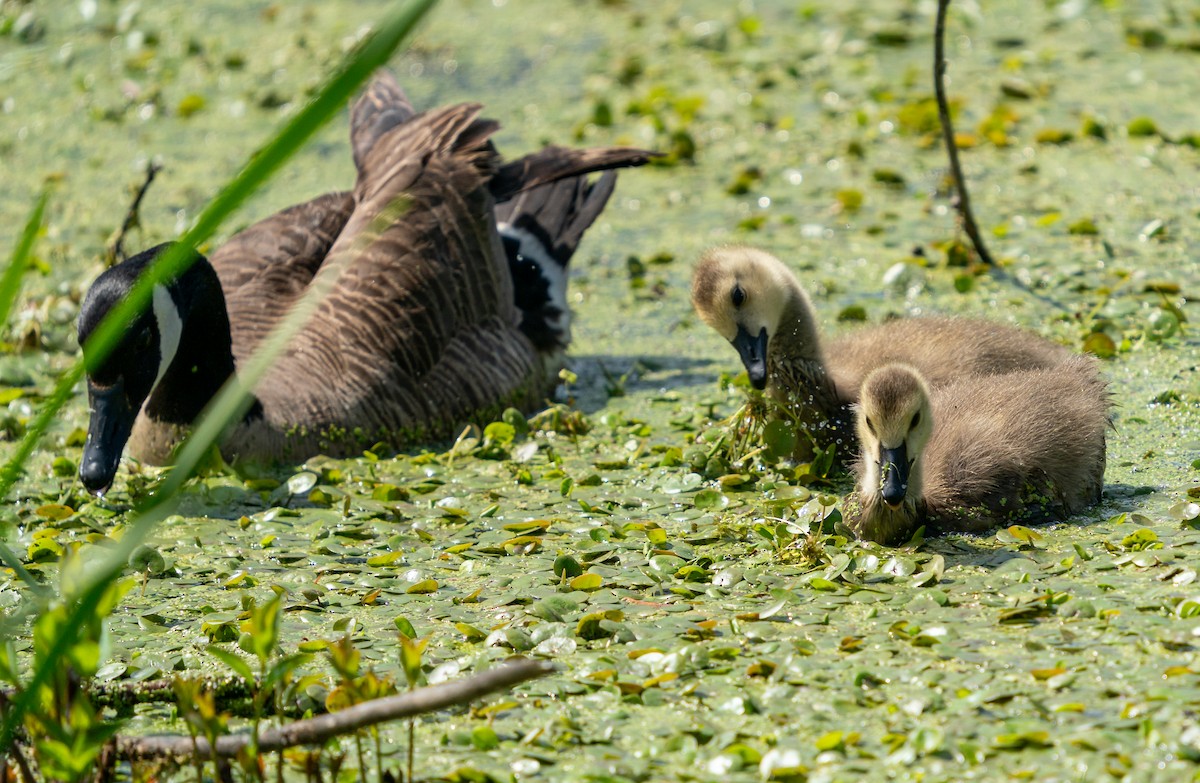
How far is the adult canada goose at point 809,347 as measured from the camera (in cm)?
546

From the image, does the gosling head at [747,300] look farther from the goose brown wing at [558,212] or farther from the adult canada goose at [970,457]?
the goose brown wing at [558,212]

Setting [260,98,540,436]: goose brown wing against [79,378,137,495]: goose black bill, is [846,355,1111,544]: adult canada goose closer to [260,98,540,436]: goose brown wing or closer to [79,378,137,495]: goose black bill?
[260,98,540,436]: goose brown wing

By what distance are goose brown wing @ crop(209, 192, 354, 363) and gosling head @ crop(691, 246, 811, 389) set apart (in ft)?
6.68

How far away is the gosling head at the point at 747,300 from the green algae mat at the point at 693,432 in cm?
37

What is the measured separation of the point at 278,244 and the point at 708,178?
319cm

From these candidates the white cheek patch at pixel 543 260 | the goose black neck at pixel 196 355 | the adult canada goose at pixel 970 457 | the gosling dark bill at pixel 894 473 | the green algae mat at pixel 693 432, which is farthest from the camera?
the white cheek patch at pixel 543 260

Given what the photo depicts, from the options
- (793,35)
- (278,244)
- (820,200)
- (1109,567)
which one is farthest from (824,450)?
(793,35)

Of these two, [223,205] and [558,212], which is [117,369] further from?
[223,205]

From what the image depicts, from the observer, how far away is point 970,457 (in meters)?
4.80

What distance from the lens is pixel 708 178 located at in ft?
30.5

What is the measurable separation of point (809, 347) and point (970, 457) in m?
0.95

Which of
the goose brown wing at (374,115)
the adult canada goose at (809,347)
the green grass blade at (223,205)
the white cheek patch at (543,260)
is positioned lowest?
the white cheek patch at (543,260)

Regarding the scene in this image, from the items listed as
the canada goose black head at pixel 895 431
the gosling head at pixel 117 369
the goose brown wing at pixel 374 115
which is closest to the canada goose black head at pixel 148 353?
the gosling head at pixel 117 369

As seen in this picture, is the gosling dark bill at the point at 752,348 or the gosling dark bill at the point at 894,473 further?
the gosling dark bill at the point at 752,348
